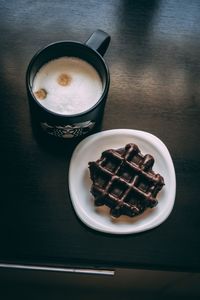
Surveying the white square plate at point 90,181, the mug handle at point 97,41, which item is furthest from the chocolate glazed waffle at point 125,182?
the mug handle at point 97,41

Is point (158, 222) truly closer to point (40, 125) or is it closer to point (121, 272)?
point (40, 125)

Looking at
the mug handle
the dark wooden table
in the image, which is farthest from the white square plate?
the mug handle

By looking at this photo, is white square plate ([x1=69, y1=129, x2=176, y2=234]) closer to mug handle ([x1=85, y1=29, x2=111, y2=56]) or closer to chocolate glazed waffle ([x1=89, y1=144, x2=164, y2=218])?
chocolate glazed waffle ([x1=89, y1=144, x2=164, y2=218])

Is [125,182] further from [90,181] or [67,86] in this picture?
[67,86]

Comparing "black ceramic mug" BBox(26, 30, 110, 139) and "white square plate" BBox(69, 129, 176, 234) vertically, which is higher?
"black ceramic mug" BBox(26, 30, 110, 139)

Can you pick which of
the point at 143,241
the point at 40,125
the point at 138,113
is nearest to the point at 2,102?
the point at 40,125

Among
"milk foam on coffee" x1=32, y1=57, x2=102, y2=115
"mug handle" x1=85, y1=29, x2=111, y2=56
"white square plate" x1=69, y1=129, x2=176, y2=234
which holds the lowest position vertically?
"white square plate" x1=69, y1=129, x2=176, y2=234
